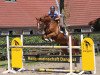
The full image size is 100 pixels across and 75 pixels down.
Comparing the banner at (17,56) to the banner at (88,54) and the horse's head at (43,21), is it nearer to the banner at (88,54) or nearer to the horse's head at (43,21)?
the horse's head at (43,21)

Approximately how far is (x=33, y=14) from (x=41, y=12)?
716 mm

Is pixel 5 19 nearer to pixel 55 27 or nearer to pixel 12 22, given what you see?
pixel 12 22

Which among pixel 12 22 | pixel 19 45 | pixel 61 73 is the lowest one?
pixel 61 73

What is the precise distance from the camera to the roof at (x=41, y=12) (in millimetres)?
33094

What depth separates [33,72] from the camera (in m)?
15.5

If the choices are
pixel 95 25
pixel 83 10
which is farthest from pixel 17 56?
pixel 83 10

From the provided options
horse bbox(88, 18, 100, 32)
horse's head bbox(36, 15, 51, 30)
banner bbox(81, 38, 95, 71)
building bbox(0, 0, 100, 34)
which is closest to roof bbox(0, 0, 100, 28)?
building bbox(0, 0, 100, 34)

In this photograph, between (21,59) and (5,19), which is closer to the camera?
(21,59)

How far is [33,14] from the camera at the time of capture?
109ft

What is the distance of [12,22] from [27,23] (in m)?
1.29

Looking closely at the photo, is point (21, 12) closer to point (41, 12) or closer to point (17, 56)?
point (41, 12)

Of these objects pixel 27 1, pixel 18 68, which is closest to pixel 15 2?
pixel 27 1

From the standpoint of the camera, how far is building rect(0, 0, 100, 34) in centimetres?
3303

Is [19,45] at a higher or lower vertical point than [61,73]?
higher
